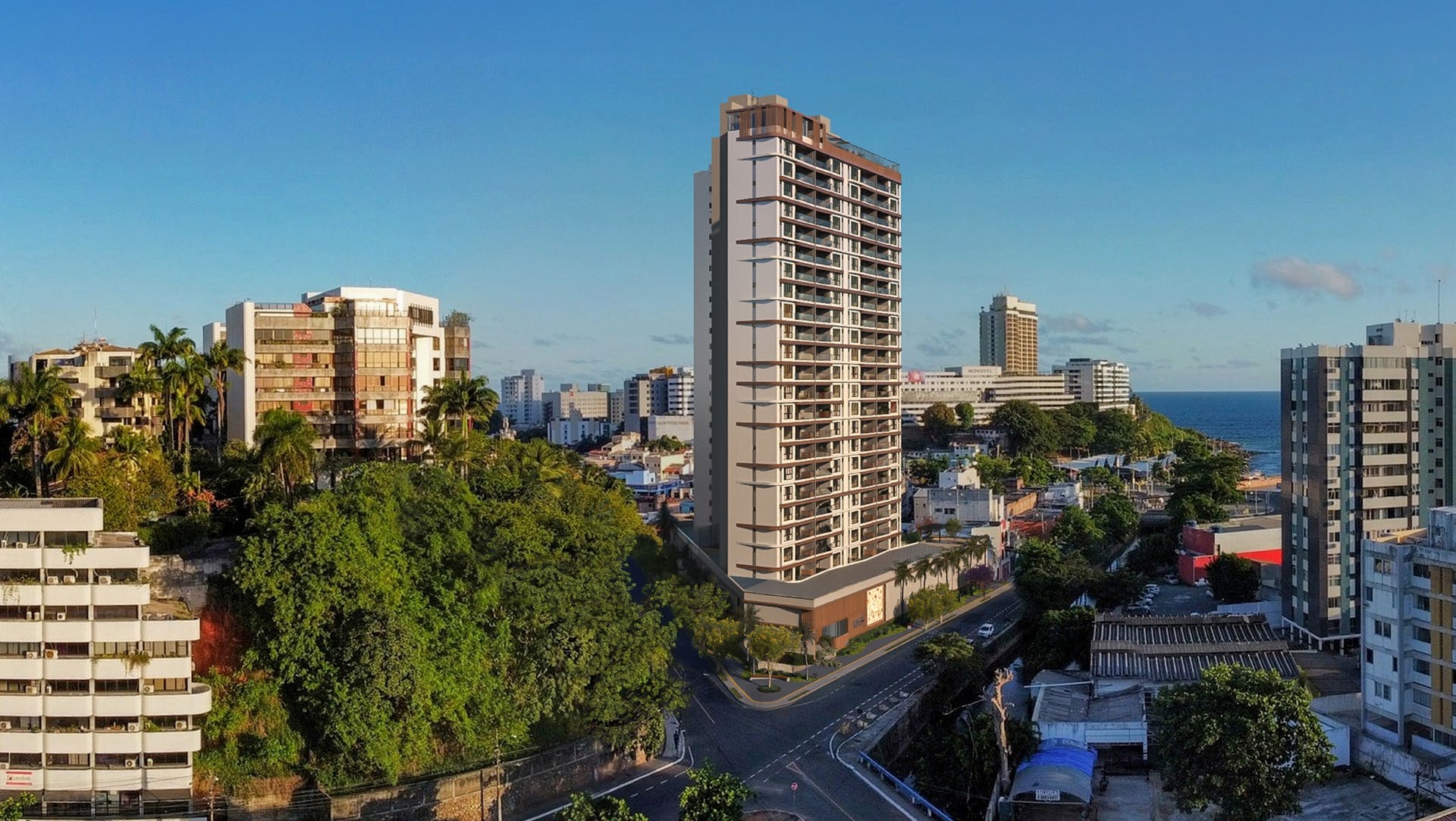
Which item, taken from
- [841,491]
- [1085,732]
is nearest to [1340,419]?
[1085,732]

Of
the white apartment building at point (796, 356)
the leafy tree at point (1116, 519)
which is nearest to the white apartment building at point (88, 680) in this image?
the white apartment building at point (796, 356)

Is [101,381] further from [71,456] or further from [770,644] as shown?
[770,644]

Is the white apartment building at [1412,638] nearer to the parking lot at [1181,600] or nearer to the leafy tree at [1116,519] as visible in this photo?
the parking lot at [1181,600]

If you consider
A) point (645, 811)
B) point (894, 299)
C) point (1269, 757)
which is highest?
point (894, 299)

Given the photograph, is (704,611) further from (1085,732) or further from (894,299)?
(894,299)

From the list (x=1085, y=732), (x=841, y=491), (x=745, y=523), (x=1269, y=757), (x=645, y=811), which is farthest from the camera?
(x=841, y=491)
